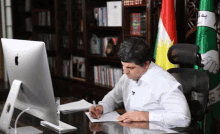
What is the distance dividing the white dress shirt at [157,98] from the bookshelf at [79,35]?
121cm

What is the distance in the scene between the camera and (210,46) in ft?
8.88

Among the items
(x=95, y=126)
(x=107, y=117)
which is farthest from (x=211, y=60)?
(x=95, y=126)

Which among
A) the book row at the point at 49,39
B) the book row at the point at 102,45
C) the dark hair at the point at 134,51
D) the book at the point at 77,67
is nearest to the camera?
the dark hair at the point at 134,51

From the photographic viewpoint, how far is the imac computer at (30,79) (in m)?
1.34

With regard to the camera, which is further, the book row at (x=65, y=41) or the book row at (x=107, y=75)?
the book row at (x=65, y=41)

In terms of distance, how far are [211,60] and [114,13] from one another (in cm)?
137

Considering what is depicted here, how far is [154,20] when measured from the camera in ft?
9.95

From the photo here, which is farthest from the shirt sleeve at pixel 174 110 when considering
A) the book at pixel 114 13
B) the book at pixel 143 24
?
the book at pixel 114 13

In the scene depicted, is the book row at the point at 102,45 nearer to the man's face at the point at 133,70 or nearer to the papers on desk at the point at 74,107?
the papers on desk at the point at 74,107

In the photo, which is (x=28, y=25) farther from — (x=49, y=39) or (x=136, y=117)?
(x=136, y=117)

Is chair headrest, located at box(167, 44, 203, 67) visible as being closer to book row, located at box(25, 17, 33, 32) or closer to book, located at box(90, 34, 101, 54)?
book, located at box(90, 34, 101, 54)

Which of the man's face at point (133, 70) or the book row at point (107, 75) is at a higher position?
the man's face at point (133, 70)

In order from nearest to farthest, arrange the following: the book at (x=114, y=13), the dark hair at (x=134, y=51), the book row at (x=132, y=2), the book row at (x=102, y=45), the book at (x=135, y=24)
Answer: the dark hair at (x=134, y=51)
the book row at (x=132, y=2)
the book at (x=135, y=24)
the book at (x=114, y=13)
the book row at (x=102, y=45)

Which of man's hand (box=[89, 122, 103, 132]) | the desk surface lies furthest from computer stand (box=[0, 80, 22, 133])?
man's hand (box=[89, 122, 103, 132])
